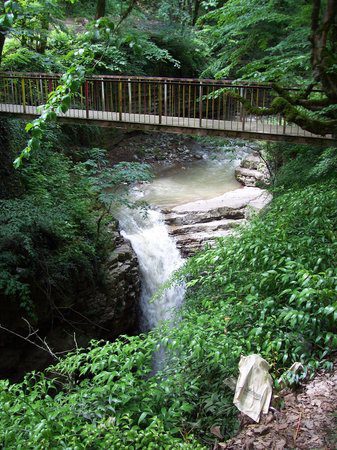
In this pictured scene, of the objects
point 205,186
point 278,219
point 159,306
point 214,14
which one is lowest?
point 159,306

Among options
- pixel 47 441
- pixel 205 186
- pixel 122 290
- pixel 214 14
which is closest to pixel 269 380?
pixel 47 441

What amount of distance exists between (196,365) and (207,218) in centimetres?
652

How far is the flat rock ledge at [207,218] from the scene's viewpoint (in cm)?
975

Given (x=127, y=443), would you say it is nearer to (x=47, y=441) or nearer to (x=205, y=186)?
(x=47, y=441)

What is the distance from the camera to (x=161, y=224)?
34.2ft

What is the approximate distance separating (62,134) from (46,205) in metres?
5.66

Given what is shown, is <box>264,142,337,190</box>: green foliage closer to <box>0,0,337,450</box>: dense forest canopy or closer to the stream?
<box>0,0,337,450</box>: dense forest canopy

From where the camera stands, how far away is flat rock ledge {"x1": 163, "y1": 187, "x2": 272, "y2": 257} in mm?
9750

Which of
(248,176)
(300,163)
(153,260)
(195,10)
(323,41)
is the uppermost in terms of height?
(195,10)

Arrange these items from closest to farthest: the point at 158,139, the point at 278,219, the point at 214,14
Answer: the point at 278,219, the point at 214,14, the point at 158,139

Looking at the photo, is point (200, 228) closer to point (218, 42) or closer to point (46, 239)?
point (46, 239)

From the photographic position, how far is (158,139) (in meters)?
17.4

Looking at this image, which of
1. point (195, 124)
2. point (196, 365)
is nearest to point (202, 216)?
point (195, 124)

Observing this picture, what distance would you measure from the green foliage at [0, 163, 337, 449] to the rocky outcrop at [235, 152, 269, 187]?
8.53 m
